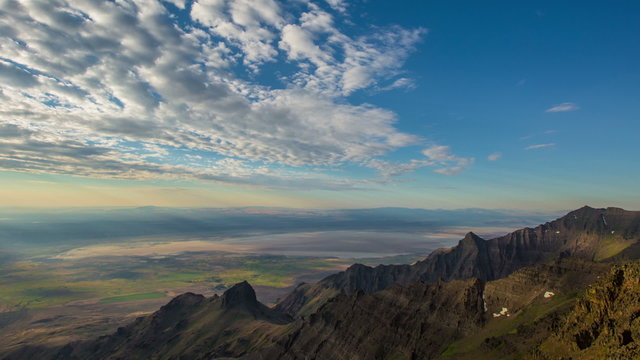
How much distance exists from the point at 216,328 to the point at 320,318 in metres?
81.5

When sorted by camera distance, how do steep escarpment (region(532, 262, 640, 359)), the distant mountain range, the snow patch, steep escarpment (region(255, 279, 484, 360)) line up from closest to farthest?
steep escarpment (region(532, 262, 640, 359)) < the distant mountain range < the snow patch < steep escarpment (region(255, 279, 484, 360))

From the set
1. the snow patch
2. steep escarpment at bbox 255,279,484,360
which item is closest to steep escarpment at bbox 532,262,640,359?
the snow patch

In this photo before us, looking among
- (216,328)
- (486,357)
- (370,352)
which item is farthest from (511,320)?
(216,328)

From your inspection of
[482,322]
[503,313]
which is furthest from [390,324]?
[503,313]

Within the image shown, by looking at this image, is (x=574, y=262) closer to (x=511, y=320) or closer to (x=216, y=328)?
(x=511, y=320)

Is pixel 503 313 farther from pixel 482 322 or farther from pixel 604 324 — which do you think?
pixel 604 324

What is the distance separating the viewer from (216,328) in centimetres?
19988

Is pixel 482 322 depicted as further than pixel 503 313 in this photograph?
Yes

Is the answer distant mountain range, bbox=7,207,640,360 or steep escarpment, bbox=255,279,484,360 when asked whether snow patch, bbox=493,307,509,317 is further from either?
steep escarpment, bbox=255,279,484,360

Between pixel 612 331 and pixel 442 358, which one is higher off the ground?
pixel 612 331

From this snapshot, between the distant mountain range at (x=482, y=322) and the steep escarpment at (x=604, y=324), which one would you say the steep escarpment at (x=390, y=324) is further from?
the steep escarpment at (x=604, y=324)

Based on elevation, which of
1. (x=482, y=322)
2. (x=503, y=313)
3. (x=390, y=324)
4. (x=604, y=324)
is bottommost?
(x=390, y=324)

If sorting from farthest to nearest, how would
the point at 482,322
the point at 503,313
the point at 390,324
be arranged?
the point at 390,324
the point at 482,322
the point at 503,313

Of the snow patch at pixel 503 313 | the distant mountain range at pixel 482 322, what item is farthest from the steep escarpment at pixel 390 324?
the snow patch at pixel 503 313
